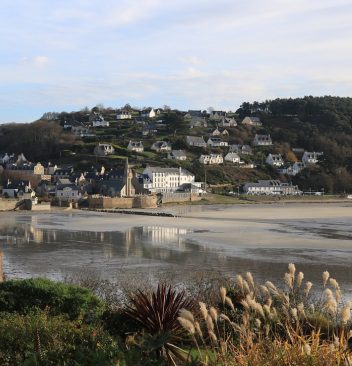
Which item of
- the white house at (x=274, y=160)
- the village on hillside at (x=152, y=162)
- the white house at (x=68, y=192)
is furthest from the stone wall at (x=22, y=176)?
the white house at (x=274, y=160)

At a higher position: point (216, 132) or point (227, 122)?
point (227, 122)

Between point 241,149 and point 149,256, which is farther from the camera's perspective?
point 241,149

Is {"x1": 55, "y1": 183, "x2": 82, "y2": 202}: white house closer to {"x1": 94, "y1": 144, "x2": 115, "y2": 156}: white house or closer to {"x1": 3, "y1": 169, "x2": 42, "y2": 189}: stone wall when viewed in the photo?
{"x1": 3, "y1": 169, "x2": 42, "y2": 189}: stone wall

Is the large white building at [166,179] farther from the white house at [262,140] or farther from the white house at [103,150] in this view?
the white house at [262,140]

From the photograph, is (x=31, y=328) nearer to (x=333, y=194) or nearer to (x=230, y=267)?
(x=230, y=267)

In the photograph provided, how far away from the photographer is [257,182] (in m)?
88.5

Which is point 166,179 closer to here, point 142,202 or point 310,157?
point 142,202

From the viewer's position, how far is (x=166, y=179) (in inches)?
3150

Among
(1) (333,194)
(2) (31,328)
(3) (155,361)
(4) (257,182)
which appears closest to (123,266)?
(2) (31,328)

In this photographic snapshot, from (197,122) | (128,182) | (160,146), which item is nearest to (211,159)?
(160,146)

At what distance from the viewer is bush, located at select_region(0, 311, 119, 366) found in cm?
534

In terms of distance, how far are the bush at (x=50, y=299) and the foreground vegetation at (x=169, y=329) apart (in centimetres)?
2

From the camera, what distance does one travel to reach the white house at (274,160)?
10244 centimetres

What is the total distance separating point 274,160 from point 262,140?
485 inches
